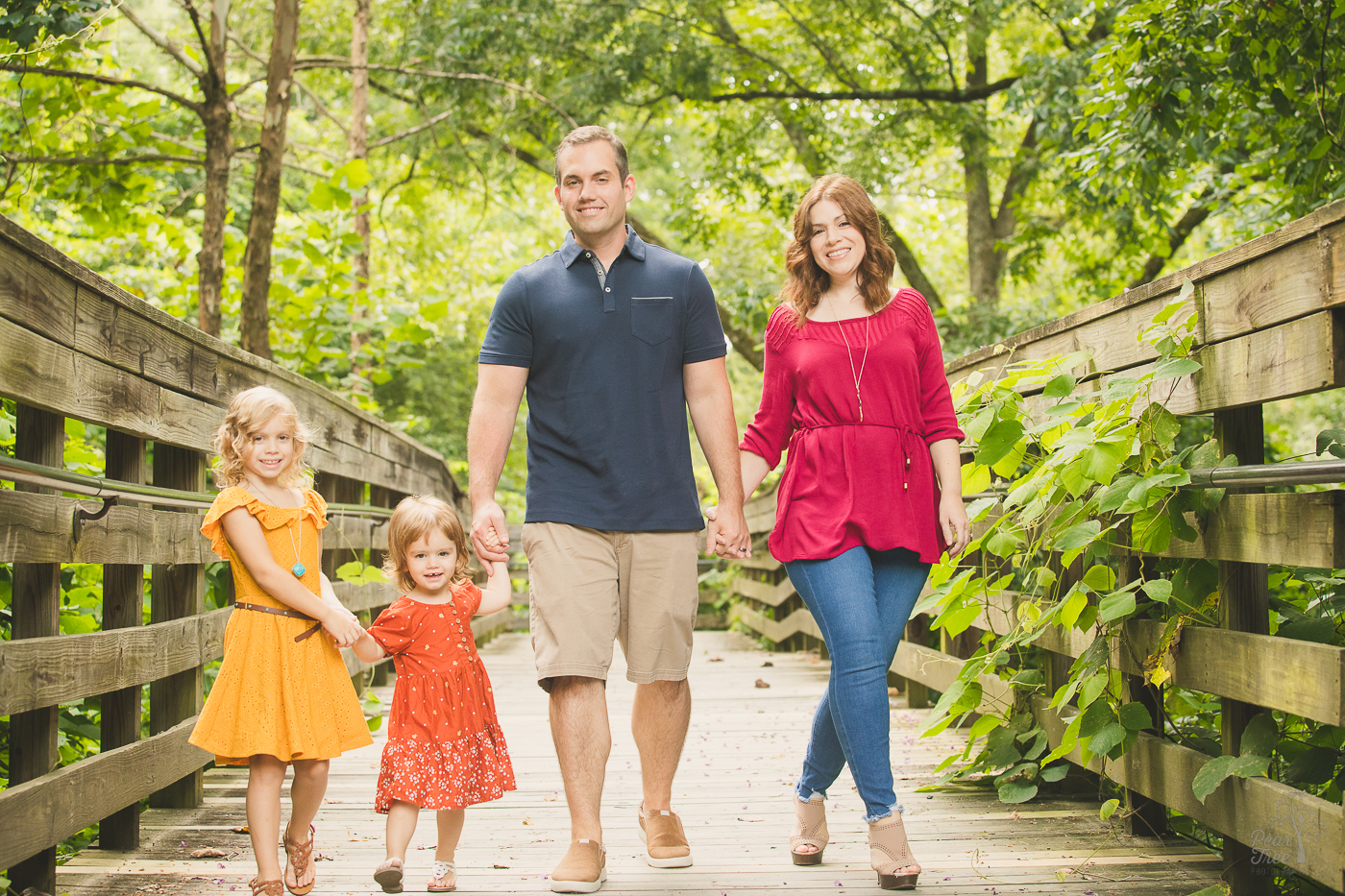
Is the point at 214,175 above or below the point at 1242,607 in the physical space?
above

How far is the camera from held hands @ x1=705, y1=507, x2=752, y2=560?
2660 millimetres

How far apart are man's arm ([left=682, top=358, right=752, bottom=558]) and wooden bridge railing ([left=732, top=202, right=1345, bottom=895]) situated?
89 cm

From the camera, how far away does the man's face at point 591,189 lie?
2668mm

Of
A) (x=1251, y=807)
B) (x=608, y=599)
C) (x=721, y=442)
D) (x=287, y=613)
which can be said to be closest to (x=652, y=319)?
(x=721, y=442)

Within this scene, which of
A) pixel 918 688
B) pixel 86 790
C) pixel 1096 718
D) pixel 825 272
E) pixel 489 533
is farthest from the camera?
pixel 918 688

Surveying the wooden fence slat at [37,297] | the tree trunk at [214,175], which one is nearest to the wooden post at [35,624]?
the wooden fence slat at [37,297]

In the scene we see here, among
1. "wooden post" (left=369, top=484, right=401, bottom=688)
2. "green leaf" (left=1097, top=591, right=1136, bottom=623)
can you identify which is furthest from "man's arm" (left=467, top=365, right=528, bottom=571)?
"wooden post" (left=369, top=484, right=401, bottom=688)

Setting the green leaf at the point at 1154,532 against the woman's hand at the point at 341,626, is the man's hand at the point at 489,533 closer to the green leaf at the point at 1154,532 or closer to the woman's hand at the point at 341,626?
the woman's hand at the point at 341,626

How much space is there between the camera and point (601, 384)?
2.60 metres

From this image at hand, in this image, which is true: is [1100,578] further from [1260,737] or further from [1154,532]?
[1260,737]

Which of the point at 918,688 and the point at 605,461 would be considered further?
the point at 918,688

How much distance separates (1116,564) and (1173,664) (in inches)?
16.3

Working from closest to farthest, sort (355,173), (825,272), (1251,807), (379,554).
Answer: (1251,807), (825,272), (379,554), (355,173)

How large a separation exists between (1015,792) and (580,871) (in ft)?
4.25
